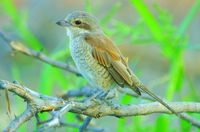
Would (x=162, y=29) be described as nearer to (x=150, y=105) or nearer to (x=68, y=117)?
(x=68, y=117)

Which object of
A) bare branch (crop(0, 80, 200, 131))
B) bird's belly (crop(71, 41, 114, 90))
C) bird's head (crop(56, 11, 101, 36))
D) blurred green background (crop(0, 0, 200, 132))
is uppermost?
blurred green background (crop(0, 0, 200, 132))

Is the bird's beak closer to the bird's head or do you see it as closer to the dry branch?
the bird's head

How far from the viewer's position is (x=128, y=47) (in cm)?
997

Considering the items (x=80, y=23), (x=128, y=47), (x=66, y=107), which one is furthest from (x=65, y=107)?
(x=128, y=47)

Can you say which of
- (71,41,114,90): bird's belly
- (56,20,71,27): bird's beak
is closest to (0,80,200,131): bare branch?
(71,41,114,90): bird's belly

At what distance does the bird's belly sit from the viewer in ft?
13.3

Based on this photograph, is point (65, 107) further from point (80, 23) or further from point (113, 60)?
point (80, 23)

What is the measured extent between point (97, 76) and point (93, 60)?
117 millimetres

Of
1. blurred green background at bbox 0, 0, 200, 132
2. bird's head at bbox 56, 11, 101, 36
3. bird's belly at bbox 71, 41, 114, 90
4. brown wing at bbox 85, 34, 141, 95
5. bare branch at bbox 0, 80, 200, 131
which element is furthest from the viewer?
blurred green background at bbox 0, 0, 200, 132

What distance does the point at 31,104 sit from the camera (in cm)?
288

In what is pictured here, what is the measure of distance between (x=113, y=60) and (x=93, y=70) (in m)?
0.14

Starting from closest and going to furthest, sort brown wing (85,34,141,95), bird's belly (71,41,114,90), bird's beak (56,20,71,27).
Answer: brown wing (85,34,141,95)
bird's belly (71,41,114,90)
bird's beak (56,20,71,27)

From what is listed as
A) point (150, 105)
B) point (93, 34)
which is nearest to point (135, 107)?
point (150, 105)

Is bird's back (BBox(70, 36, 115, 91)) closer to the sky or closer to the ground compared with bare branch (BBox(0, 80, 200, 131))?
closer to the sky
